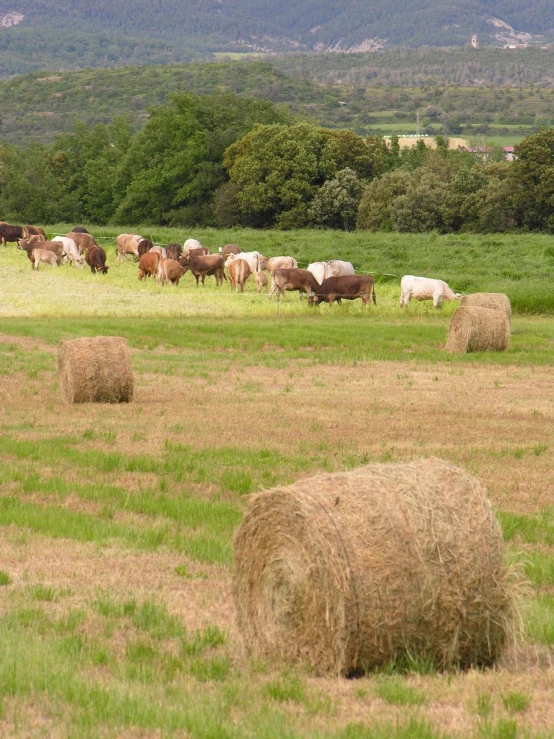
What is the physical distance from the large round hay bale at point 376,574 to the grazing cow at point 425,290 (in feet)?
97.7

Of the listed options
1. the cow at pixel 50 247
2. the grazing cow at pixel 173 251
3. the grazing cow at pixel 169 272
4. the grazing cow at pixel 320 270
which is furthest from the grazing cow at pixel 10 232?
the grazing cow at pixel 320 270

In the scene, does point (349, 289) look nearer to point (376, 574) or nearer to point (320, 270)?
point (320, 270)

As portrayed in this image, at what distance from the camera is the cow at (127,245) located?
56469 mm

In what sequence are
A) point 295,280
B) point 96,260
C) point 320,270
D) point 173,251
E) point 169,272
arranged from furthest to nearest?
point 173,251
point 96,260
point 169,272
point 320,270
point 295,280

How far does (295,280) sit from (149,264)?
10038mm

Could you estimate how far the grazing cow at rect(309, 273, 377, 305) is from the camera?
37.6 metres

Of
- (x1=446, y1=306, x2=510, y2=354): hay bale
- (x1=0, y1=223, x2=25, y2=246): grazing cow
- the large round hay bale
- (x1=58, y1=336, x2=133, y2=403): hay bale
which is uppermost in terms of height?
the large round hay bale

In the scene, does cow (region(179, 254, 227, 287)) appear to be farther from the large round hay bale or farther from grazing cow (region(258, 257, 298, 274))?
the large round hay bale

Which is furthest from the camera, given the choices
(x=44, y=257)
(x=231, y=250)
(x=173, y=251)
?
(x=231, y=250)

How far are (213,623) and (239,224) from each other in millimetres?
76497

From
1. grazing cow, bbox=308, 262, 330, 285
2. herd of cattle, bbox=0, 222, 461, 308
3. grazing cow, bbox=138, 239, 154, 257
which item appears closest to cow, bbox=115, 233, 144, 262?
herd of cattle, bbox=0, 222, 461, 308

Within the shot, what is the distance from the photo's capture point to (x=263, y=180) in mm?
81062

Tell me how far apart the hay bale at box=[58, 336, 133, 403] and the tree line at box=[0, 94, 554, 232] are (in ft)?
169

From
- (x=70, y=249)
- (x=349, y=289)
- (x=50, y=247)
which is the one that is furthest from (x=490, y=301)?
(x=50, y=247)
